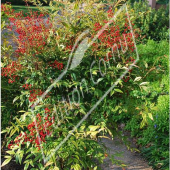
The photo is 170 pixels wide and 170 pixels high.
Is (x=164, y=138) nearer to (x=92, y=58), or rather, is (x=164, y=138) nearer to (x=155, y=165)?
(x=155, y=165)

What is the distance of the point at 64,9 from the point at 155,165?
2.07m

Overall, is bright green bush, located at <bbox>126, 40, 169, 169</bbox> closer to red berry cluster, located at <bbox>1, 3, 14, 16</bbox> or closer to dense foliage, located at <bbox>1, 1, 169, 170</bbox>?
dense foliage, located at <bbox>1, 1, 169, 170</bbox>

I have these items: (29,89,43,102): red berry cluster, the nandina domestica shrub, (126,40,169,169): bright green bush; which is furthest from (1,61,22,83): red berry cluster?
(126,40,169,169): bright green bush

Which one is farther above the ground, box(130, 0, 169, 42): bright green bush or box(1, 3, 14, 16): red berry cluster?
box(1, 3, 14, 16): red berry cluster

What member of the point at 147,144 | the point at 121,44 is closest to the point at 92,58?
the point at 121,44

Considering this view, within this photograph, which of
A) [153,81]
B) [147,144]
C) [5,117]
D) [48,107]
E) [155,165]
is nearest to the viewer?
[48,107]

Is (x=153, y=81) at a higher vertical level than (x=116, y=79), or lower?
lower

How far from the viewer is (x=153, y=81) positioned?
13.3 ft

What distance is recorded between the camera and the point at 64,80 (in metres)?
2.09

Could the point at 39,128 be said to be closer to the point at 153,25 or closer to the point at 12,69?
the point at 12,69

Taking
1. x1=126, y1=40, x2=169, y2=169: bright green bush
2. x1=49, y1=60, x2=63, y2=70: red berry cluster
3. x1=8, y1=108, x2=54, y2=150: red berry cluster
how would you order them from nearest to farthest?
x1=8, y1=108, x2=54, y2=150: red berry cluster < x1=49, y1=60, x2=63, y2=70: red berry cluster < x1=126, y1=40, x2=169, y2=169: bright green bush

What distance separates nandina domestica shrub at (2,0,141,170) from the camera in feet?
6.38

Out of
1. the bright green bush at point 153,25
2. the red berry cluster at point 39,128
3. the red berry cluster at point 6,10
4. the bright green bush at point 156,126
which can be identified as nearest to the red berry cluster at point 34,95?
the red berry cluster at point 39,128

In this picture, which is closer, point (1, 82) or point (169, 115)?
point (1, 82)
